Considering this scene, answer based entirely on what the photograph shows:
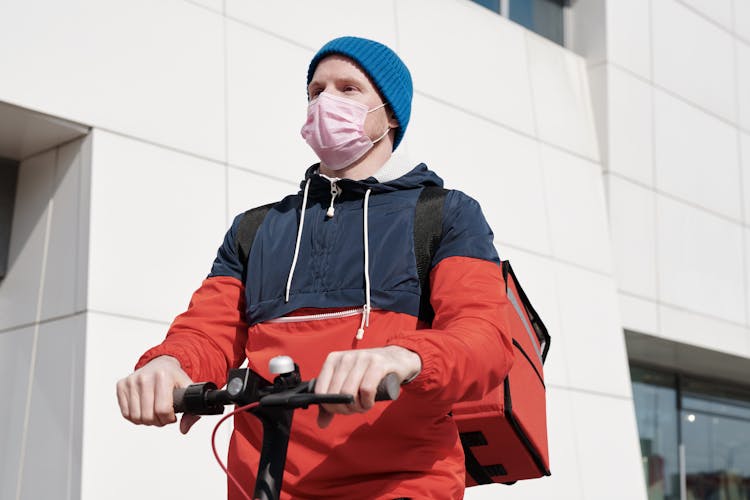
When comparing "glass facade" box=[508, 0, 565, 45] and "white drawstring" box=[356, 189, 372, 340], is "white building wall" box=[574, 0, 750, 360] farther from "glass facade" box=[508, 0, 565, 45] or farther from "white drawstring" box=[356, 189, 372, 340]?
"white drawstring" box=[356, 189, 372, 340]

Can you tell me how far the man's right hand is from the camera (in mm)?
2473

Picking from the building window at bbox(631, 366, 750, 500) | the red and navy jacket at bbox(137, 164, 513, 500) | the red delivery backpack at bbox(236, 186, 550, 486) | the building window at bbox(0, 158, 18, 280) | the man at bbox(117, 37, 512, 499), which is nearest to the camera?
the man at bbox(117, 37, 512, 499)

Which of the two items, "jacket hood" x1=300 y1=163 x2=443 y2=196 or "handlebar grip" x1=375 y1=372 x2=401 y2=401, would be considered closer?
"handlebar grip" x1=375 y1=372 x2=401 y2=401

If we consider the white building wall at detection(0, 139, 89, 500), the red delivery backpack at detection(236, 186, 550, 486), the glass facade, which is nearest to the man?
the red delivery backpack at detection(236, 186, 550, 486)

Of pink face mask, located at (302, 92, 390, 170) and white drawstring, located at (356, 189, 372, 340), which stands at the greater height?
pink face mask, located at (302, 92, 390, 170)

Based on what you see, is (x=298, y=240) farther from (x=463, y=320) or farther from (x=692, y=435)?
(x=692, y=435)

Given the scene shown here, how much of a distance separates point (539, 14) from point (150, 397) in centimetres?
1019

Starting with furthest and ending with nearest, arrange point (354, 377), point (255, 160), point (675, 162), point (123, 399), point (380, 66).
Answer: point (675, 162) < point (255, 160) < point (380, 66) < point (123, 399) < point (354, 377)

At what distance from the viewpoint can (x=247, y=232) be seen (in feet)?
10.6

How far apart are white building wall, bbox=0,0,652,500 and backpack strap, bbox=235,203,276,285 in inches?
136

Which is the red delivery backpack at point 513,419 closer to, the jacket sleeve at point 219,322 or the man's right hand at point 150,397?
the jacket sleeve at point 219,322

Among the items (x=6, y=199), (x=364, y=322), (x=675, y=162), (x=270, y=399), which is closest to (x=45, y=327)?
(x=6, y=199)

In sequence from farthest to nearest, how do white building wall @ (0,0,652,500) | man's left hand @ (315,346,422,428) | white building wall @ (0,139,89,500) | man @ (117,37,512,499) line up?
white building wall @ (0,0,652,500)
white building wall @ (0,139,89,500)
man @ (117,37,512,499)
man's left hand @ (315,346,422,428)

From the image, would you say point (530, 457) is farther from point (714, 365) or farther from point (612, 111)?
point (714, 365)
